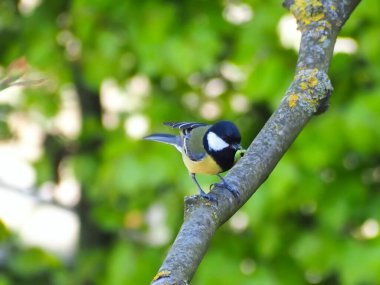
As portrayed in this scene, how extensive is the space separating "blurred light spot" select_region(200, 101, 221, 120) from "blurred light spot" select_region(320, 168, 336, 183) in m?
0.55

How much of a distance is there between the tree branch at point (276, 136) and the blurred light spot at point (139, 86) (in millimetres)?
1946

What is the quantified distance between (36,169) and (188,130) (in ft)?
6.01

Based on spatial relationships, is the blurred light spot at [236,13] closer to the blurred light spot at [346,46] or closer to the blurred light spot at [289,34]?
the blurred light spot at [289,34]

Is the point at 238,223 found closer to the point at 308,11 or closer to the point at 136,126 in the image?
the point at 136,126

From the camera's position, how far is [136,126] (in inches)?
140

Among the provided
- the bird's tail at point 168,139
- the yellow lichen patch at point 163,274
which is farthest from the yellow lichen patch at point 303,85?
the bird's tail at point 168,139

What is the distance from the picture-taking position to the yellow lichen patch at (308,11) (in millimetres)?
1543

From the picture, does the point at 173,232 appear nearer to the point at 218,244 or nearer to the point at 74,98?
the point at 218,244

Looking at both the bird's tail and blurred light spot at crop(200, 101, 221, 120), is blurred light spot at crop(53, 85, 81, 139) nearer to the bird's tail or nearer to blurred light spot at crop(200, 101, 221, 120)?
blurred light spot at crop(200, 101, 221, 120)

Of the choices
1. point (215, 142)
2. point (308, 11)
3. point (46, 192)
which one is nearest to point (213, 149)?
point (215, 142)

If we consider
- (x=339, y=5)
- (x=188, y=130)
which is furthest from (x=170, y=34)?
(x=339, y=5)

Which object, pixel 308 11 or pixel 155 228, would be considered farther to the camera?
pixel 155 228

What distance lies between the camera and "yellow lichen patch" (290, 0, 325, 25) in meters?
1.54

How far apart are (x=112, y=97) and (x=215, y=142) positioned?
8.35ft
